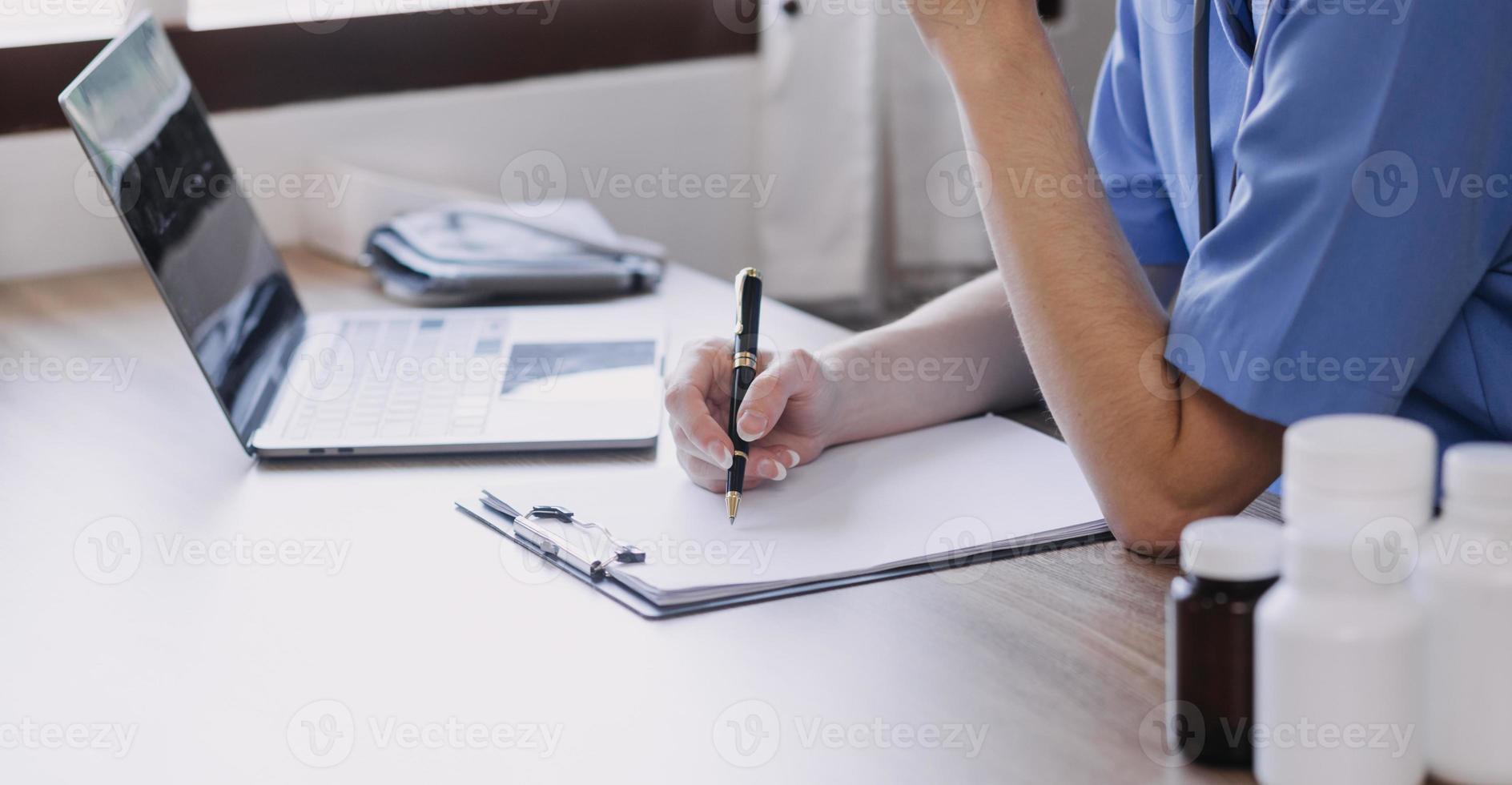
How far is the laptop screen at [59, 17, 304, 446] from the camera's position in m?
1.05

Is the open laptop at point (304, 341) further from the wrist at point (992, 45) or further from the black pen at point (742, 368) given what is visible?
the wrist at point (992, 45)

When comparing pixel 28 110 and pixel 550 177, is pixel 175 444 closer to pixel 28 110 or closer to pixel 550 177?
pixel 28 110

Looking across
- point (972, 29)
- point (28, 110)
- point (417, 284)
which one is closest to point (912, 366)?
point (972, 29)

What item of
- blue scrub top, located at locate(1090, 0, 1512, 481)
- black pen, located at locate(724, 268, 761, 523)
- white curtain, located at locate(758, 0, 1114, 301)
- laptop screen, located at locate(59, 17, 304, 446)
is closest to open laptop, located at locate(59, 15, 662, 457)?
laptop screen, located at locate(59, 17, 304, 446)

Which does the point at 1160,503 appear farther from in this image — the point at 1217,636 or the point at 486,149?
the point at 486,149

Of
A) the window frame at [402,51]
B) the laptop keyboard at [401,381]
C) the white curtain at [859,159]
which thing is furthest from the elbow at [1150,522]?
the white curtain at [859,159]

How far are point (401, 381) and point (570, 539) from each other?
0.41 meters

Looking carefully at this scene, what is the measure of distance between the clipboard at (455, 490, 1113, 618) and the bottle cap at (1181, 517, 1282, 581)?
0.25 m

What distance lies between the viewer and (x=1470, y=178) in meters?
0.76

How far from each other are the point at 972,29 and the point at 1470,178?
30 cm

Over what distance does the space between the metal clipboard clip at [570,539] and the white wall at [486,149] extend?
96 centimetres

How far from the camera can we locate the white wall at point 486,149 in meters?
1.65

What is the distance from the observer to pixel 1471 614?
54cm

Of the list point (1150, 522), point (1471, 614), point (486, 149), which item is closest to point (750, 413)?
point (1150, 522)
